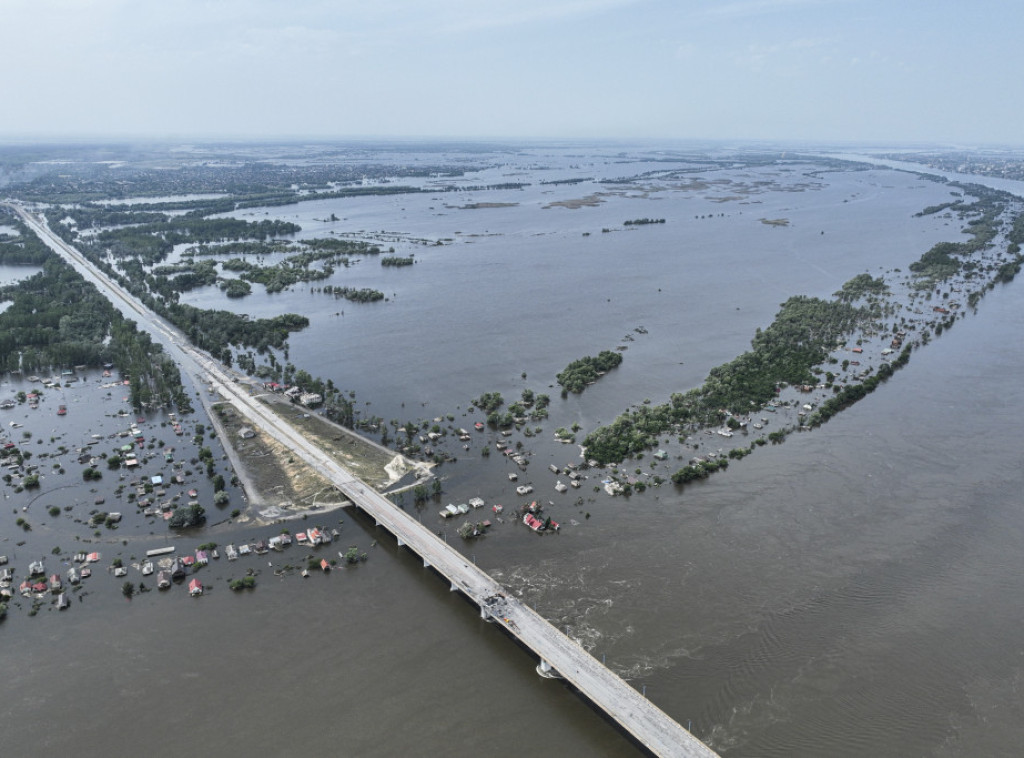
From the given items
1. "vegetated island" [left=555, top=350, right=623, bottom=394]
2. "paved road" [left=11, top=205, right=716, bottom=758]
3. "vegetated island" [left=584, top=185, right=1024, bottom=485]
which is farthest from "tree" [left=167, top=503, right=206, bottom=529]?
"vegetated island" [left=555, top=350, right=623, bottom=394]

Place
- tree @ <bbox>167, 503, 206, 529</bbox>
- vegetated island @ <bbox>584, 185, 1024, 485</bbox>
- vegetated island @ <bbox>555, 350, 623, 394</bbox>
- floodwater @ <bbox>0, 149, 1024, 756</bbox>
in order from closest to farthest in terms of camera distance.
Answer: floodwater @ <bbox>0, 149, 1024, 756</bbox> → tree @ <bbox>167, 503, 206, 529</bbox> → vegetated island @ <bbox>584, 185, 1024, 485</bbox> → vegetated island @ <bbox>555, 350, 623, 394</bbox>

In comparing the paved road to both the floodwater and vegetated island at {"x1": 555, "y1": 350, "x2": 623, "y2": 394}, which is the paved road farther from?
vegetated island at {"x1": 555, "y1": 350, "x2": 623, "y2": 394}

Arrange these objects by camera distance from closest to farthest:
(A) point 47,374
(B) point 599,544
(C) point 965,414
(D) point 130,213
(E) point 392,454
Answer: (B) point 599,544 → (E) point 392,454 → (C) point 965,414 → (A) point 47,374 → (D) point 130,213

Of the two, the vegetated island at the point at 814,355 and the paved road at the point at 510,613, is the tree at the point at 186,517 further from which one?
the vegetated island at the point at 814,355

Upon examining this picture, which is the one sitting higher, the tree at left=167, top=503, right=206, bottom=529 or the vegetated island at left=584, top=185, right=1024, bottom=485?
the vegetated island at left=584, top=185, right=1024, bottom=485

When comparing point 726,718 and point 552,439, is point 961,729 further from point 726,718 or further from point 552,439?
point 552,439

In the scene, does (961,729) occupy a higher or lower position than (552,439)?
lower

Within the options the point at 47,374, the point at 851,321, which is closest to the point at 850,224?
the point at 851,321
